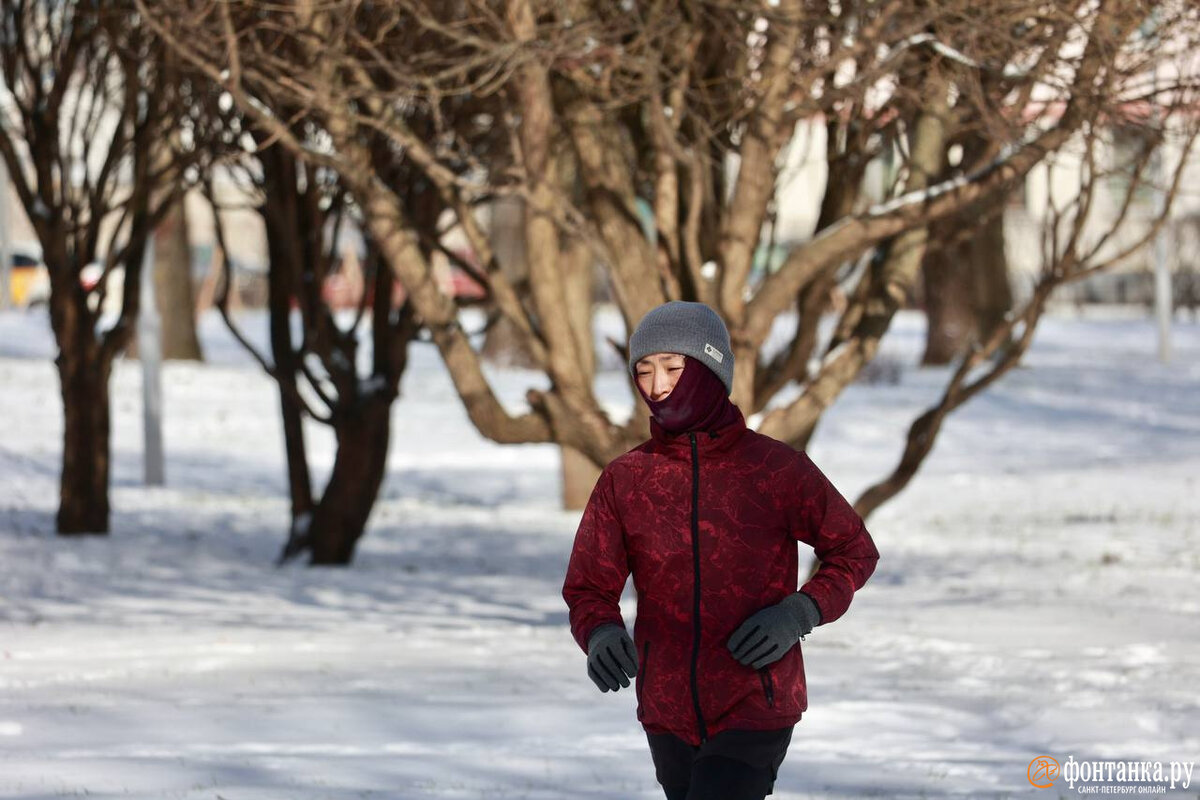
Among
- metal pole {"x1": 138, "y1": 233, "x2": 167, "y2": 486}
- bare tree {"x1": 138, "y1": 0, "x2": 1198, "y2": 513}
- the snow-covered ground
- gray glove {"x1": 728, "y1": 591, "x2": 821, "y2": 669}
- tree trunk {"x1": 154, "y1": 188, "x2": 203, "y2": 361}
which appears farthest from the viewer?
tree trunk {"x1": 154, "y1": 188, "x2": 203, "y2": 361}

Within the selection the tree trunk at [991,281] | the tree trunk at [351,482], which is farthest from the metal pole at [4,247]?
the tree trunk at [351,482]

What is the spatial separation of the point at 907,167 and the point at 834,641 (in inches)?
96.9

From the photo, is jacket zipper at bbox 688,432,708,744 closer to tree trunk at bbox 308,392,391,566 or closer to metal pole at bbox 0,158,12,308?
tree trunk at bbox 308,392,391,566

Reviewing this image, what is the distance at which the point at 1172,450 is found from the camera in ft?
65.7

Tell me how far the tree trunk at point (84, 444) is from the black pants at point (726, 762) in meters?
10.2

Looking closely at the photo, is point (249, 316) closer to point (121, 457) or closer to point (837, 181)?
point (121, 457)

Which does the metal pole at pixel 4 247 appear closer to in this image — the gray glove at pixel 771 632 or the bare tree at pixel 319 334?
the bare tree at pixel 319 334

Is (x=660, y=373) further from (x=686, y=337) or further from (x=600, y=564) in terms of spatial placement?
(x=600, y=564)

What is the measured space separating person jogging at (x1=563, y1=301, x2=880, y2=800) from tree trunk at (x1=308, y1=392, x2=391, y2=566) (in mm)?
8424

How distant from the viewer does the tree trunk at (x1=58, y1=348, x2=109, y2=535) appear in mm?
12992

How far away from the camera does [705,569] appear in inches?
139

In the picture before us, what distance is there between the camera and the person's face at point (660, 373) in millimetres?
3605

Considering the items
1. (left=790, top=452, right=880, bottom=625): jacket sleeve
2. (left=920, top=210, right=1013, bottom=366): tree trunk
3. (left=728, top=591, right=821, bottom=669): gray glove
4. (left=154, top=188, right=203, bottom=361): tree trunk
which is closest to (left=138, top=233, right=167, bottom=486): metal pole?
(left=154, top=188, right=203, bottom=361): tree trunk

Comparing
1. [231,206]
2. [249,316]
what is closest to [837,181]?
[231,206]
